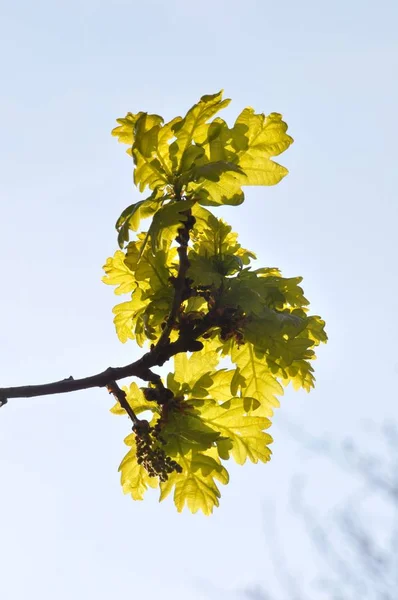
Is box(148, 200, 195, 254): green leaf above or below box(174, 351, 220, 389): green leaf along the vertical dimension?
above

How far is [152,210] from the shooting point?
2666mm

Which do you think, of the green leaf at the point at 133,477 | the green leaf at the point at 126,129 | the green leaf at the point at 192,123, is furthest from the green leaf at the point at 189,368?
the green leaf at the point at 126,129

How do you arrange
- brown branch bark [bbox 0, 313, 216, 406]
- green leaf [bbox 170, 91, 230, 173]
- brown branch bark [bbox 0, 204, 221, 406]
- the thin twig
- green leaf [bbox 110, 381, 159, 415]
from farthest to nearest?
green leaf [bbox 110, 381, 159, 415]
the thin twig
green leaf [bbox 170, 91, 230, 173]
brown branch bark [bbox 0, 204, 221, 406]
brown branch bark [bbox 0, 313, 216, 406]

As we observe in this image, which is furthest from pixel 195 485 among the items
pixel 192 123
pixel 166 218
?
pixel 192 123

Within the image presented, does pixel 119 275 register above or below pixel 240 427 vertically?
above

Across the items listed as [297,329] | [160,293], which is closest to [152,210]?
[160,293]

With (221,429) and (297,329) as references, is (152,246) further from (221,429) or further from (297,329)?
(221,429)

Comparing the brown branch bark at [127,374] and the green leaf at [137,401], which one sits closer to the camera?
the brown branch bark at [127,374]

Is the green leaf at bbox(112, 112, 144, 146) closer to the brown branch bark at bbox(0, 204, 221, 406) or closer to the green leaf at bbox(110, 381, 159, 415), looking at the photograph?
the brown branch bark at bbox(0, 204, 221, 406)

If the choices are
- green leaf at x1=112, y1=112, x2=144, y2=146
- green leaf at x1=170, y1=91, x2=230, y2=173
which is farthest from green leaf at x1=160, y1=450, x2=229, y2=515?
green leaf at x1=112, y1=112, x2=144, y2=146

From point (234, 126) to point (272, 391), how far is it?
1.08 m

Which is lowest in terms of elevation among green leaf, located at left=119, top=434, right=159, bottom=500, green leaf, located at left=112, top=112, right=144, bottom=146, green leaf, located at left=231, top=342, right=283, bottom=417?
green leaf, located at left=119, top=434, right=159, bottom=500

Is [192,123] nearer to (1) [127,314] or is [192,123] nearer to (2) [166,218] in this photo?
(2) [166,218]

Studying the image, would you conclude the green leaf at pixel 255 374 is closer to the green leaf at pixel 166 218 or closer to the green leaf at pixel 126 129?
the green leaf at pixel 166 218
